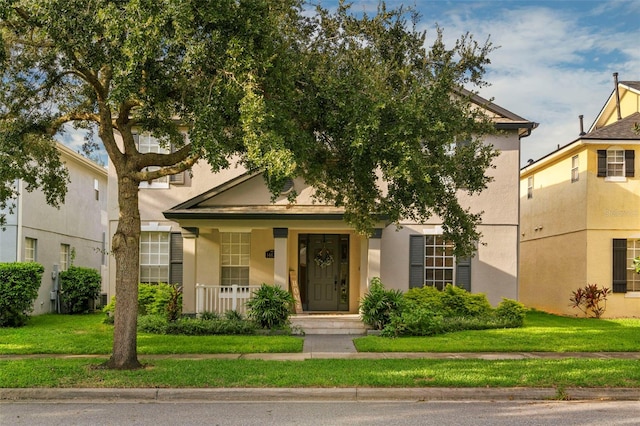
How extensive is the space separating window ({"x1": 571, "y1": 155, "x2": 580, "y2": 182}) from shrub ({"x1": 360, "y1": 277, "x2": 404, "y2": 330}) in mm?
9683

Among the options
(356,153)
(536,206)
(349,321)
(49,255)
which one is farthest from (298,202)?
(536,206)

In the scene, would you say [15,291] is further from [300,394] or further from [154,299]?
[300,394]

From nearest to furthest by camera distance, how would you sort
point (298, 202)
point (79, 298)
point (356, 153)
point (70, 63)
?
point (356, 153)
point (70, 63)
point (298, 202)
point (79, 298)

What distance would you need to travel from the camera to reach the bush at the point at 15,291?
17.7 m

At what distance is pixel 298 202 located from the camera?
737 inches

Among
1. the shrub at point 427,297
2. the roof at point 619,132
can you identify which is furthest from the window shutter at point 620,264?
the shrub at point 427,297

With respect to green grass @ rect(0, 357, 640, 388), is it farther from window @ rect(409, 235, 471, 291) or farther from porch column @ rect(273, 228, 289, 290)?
window @ rect(409, 235, 471, 291)

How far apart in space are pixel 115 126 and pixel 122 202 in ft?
6.08

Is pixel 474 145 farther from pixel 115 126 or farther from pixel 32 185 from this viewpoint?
pixel 32 185

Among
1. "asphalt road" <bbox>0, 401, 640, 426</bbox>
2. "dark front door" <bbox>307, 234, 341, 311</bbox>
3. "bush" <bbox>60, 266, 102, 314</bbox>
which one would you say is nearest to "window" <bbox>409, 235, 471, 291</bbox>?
"dark front door" <bbox>307, 234, 341, 311</bbox>

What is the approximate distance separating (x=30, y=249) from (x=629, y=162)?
791 inches

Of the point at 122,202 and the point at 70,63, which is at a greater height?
the point at 70,63

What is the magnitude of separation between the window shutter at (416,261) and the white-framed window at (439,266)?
0.15m

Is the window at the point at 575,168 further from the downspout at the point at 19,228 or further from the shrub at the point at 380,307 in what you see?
the downspout at the point at 19,228
